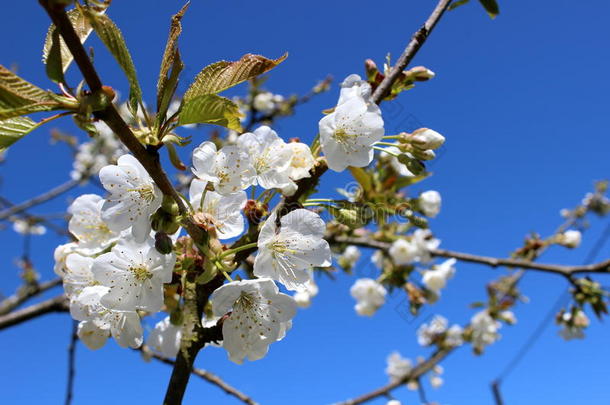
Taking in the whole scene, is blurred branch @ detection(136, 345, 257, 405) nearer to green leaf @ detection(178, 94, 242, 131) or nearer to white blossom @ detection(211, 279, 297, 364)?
white blossom @ detection(211, 279, 297, 364)

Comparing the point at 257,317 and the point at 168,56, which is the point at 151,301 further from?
the point at 168,56

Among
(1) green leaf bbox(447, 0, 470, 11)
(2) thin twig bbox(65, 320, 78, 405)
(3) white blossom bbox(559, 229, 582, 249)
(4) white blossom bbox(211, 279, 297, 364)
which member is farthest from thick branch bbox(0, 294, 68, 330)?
(3) white blossom bbox(559, 229, 582, 249)

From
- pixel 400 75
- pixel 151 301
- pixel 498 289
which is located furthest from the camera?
pixel 498 289

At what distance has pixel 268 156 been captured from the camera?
1.06 metres

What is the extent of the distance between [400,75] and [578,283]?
214 centimetres

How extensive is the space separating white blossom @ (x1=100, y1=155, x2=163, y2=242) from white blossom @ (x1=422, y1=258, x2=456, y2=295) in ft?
10.0

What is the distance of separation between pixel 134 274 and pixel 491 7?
115cm

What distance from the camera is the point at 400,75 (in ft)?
3.96

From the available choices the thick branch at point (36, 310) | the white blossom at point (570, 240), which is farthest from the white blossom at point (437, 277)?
the thick branch at point (36, 310)

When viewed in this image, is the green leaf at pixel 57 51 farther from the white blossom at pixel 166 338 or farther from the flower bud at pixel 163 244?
the white blossom at pixel 166 338

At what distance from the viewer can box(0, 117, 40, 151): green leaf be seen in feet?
2.43

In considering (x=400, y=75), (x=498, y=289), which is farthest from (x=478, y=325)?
(x=400, y=75)

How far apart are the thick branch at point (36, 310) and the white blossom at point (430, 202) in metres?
1.94

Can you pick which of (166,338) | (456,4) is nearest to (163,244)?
(166,338)
